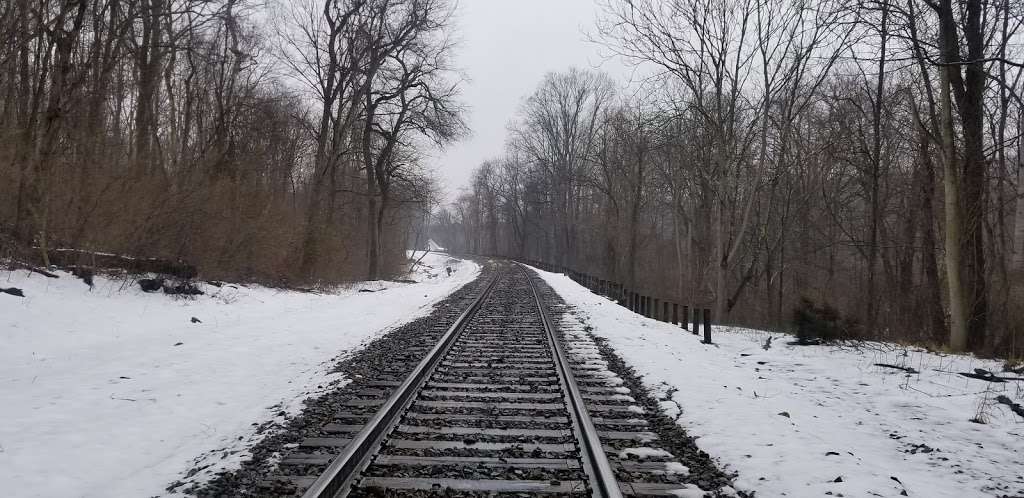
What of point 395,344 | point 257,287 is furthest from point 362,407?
point 257,287

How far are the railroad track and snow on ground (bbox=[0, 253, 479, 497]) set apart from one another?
3.16 ft

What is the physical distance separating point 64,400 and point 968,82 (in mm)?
15665

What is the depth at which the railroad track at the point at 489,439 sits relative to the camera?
4355 mm

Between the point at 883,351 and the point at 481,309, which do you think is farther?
the point at 481,309

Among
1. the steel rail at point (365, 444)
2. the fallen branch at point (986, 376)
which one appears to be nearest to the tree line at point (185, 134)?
the steel rail at point (365, 444)

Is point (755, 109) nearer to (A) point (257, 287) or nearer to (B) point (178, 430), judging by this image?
(A) point (257, 287)

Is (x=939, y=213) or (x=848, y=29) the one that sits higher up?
(x=848, y=29)

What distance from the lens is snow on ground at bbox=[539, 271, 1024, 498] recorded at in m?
4.78

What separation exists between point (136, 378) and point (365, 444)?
4.37 m

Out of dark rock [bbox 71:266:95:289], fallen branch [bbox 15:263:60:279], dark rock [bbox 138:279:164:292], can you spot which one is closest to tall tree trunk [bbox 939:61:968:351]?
dark rock [bbox 138:279:164:292]

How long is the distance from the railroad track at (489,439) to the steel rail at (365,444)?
12 mm

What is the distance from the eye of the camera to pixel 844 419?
6.66 metres

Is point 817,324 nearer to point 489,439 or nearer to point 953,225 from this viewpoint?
point 953,225

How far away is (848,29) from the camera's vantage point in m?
13.8
